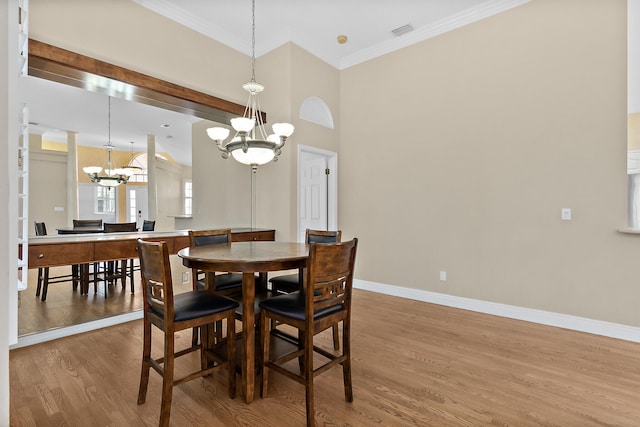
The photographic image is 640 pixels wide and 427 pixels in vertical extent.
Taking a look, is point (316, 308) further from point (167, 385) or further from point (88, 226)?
point (88, 226)

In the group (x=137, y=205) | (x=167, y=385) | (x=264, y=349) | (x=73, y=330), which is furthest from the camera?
(x=137, y=205)

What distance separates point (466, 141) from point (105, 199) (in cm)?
417

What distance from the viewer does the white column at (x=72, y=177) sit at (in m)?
3.09

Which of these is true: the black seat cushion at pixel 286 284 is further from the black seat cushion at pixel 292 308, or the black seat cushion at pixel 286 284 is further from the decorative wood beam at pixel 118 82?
the decorative wood beam at pixel 118 82

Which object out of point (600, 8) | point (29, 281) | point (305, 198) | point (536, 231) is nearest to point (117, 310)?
point (29, 281)

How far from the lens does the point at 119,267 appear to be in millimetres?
3785

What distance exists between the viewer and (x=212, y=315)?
180 centimetres

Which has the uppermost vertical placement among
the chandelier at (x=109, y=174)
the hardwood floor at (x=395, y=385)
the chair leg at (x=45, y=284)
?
the chandelier at (x=109, y=174)

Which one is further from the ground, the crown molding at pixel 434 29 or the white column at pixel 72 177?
the crown molding at pixel 434 29

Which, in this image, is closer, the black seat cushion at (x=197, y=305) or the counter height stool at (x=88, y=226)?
the black seat cushion at (x=197, y=305)

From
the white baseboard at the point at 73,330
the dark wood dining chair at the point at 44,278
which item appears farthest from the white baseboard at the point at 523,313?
the dark wood dining chair at the point at 44,278

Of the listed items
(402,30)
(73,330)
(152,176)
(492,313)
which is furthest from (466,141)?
(73,330)

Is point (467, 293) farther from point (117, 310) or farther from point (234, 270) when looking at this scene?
point (117, 310)

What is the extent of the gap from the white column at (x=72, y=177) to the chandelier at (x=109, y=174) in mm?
124
